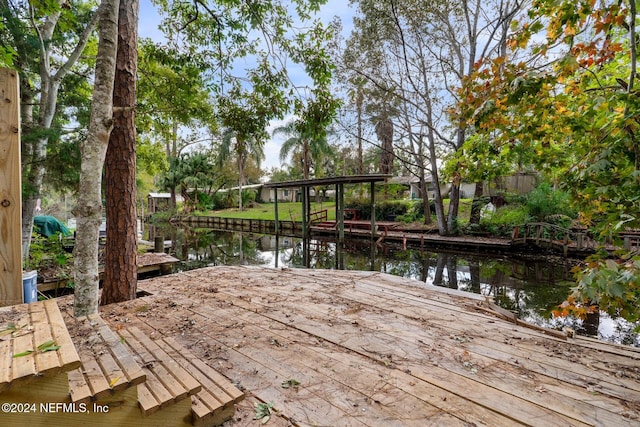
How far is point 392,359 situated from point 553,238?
Result: 12689 millimetres

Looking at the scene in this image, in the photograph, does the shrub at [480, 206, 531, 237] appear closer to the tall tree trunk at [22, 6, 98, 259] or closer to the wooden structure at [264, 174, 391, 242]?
the wooden structure at [264, 174, 391, 242]

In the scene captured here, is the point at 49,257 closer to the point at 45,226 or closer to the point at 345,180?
the point at 45,226

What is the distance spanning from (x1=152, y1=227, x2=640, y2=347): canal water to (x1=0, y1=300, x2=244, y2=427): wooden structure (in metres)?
5.13

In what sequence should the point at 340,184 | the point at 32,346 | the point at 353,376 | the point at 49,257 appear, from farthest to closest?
the point at 340,184 < the point at 49,257 < the point at 353,376 < the point at 32,346

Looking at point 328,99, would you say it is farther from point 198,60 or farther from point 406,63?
point 406,63

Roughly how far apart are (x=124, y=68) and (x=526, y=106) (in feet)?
13.6

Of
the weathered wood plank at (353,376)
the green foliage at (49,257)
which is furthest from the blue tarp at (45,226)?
the weathered wood plank at (353,376)

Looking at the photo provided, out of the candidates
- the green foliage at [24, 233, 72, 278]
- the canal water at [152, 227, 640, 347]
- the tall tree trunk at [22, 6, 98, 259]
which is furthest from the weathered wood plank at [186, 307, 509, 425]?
the green foliage at [24, 233, 72, 278]

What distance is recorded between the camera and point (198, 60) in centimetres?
502

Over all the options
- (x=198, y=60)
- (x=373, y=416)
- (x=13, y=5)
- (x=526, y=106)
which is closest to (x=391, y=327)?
(x=373, y=416)

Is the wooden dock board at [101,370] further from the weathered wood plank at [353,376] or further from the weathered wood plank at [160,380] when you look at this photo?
the weathered wood plank at [353,376]

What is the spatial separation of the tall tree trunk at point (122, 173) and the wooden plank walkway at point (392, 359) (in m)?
0.44

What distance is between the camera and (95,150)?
275 centimetres

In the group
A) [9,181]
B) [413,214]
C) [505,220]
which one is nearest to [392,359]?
[9,181]
